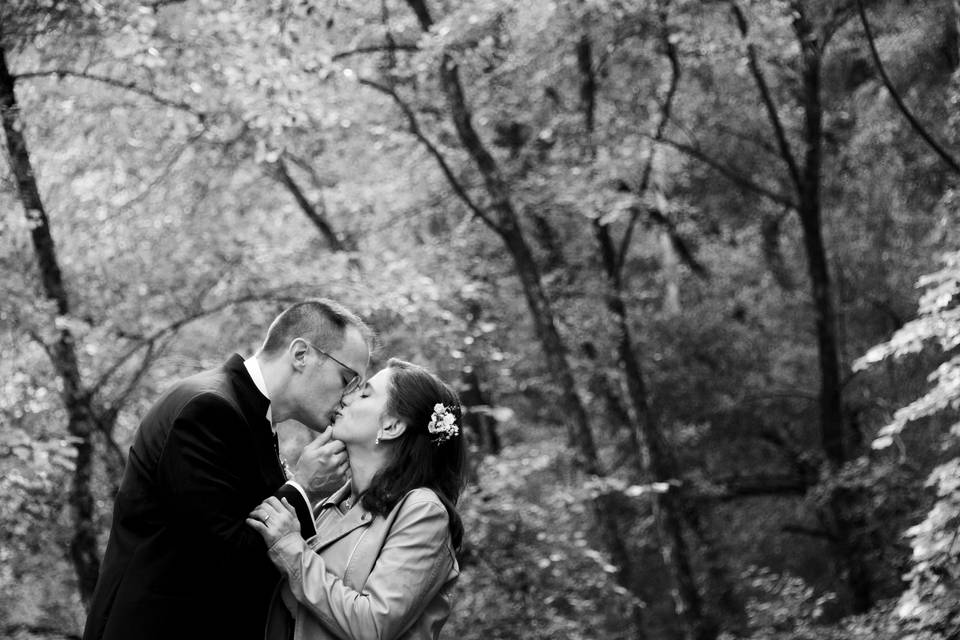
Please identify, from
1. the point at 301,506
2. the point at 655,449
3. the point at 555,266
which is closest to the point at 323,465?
the point at 301,506

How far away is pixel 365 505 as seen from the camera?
3.06 m

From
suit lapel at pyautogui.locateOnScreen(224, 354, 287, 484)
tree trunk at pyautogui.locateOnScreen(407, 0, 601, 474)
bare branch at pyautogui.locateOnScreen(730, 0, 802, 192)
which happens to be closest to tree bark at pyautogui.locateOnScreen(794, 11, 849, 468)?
bare branch at pyautogui.locateOnScreen(730, 0, 802, 192)

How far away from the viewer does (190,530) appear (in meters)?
2.98

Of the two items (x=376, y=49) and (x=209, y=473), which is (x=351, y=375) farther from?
(x=376, y=49)

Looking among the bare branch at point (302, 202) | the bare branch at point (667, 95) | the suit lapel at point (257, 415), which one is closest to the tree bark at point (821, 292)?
the bare branch at point (667, 95)

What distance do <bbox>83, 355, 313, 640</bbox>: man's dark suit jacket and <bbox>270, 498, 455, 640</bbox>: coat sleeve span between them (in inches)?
5.0

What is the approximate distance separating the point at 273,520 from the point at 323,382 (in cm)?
53

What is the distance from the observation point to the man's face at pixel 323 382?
10.9 ft

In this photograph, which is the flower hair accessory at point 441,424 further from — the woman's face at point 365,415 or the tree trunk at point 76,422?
the tree trunk at point 76,422

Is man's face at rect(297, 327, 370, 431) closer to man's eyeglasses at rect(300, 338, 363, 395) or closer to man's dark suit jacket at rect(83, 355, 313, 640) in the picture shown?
man's eyeglasses at rect(300, 338, 363, 395)

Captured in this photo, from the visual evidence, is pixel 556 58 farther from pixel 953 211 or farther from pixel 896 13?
pixel 953 211

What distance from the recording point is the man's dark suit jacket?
2.93 meters

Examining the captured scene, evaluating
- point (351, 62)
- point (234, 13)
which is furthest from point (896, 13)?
point (234, 13)

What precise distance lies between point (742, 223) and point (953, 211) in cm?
910
